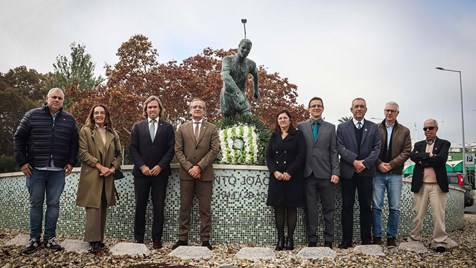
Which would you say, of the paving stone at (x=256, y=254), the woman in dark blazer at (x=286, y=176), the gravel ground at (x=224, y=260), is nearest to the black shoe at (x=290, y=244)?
the woman in dark blazer at (x=286, y=176)

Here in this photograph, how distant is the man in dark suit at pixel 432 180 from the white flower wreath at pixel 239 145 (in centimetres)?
246

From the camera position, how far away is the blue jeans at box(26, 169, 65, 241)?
5398mm

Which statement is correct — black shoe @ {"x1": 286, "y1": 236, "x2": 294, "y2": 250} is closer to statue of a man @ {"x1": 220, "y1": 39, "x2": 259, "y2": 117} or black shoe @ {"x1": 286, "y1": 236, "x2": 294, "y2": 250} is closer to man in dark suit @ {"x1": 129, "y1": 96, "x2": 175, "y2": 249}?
man in dark suit @ {"x1": 129, "y1": 96, "x2": 175, "y2": 249}

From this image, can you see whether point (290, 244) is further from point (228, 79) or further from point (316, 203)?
point (228, 79)

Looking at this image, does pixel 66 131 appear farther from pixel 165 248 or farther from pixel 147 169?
pixel 165 248

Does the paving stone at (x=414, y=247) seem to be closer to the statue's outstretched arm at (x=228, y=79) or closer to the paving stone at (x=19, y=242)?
the statue's outstretched arm at (x=228, y=79)

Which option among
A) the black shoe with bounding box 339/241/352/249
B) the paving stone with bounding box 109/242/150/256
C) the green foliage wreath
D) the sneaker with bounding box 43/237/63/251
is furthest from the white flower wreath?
the sneaker with bounding box 43/237/63/251

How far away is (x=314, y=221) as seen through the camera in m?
6.05

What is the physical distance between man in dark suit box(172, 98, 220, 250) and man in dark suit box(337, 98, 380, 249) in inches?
73.3

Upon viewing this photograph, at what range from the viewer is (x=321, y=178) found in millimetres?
5984

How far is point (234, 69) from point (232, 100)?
0.61m

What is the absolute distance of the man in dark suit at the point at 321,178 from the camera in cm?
600

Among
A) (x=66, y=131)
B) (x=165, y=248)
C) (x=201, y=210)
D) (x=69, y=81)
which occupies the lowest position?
(x=165, y=248)

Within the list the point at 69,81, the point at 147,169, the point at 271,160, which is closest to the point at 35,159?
the point at 147,169
